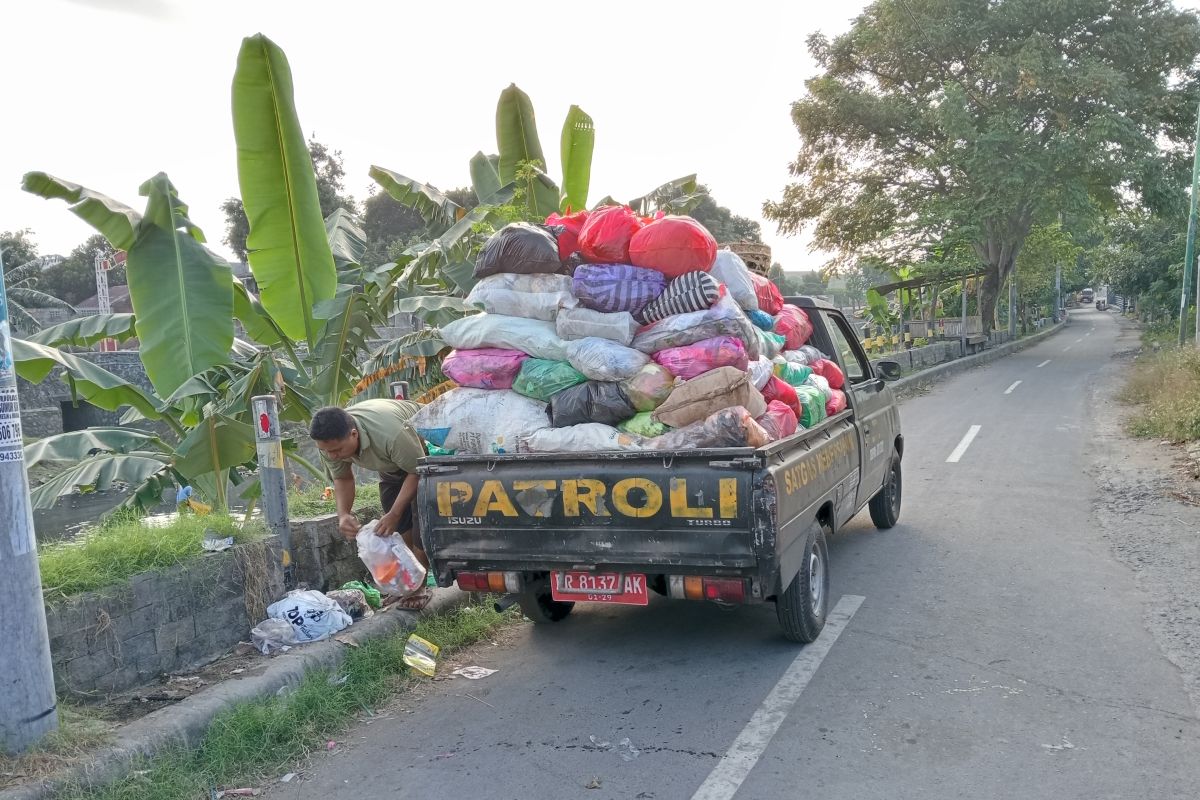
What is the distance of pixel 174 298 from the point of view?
6.34 meters

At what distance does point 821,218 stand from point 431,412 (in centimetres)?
2870

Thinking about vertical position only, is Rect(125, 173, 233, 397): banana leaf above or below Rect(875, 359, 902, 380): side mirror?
above

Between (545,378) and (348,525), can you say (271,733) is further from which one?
(545,378)

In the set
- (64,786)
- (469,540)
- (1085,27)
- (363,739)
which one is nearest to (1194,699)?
(469,540)

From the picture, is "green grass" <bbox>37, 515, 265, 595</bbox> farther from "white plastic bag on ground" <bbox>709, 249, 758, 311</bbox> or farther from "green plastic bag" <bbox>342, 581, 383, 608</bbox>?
"white plastic bag on ground" <bbox>709, 249, 758, 311</bbox>

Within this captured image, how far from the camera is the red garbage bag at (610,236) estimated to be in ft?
16.3

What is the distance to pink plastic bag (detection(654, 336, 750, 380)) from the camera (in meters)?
4.47

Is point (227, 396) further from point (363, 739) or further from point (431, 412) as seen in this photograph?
point (363, 739)

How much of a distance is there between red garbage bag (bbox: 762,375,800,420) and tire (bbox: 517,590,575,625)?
175cm

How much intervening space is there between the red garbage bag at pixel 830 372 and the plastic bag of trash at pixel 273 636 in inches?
148

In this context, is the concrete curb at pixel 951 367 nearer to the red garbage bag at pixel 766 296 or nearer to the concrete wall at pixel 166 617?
the red garbage bag at pixel 766 296

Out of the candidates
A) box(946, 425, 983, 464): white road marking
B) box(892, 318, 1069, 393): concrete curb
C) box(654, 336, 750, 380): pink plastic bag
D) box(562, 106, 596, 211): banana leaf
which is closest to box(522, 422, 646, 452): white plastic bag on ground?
box(654, 336, 750, 380): pink plastic bag

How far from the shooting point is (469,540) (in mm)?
4469

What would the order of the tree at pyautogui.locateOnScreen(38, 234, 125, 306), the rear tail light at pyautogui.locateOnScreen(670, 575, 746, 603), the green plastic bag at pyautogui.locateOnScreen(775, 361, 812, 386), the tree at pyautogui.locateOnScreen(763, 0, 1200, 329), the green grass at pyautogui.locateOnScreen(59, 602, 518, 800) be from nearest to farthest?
the green grass at pyautogui.locateOnScreen(59, 602, 518, 800) < the rear tail light at pyautogui.locateOnScreen(670, 575, 746, 603) < the green plastic bag at pyautogui.locateOnScreen(775, 361, 812, 386) < the tree at pyautogui.locateOnScreen(763, 0, 1200, 329) < the tree at pyautogui.locateOnScreen(38, 234, 125, 306)
